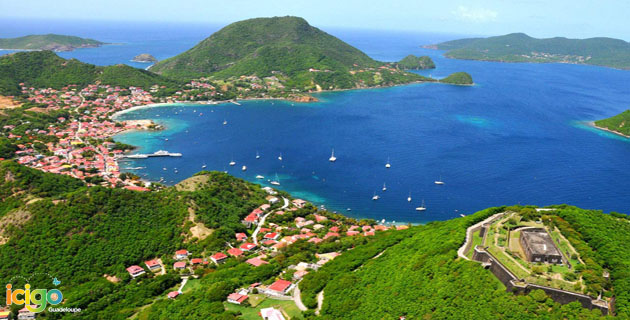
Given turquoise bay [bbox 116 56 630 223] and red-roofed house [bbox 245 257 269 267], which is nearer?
red-roofed house [bbox 245 257 269 267]

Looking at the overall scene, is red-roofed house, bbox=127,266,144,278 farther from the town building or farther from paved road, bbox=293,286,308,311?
the town building

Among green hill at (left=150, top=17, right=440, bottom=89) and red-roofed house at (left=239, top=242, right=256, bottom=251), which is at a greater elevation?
green hill at (left=150, top=17, right=440, bottom=89)

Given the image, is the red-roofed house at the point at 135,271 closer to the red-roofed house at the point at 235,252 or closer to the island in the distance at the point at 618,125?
the red-roofed house at the point at 235,252

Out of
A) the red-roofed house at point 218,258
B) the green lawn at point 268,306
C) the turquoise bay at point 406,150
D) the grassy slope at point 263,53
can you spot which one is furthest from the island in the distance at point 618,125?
the red-roofed house at point 218,258

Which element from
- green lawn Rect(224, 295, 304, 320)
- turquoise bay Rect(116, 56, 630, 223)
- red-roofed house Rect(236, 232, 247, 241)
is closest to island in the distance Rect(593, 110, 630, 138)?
turquoise bay Rect(116, 56, 630, 223)

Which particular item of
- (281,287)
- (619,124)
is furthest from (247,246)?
(619,124)

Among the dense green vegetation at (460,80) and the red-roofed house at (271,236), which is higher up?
the dense green vegetation at (460,80)
